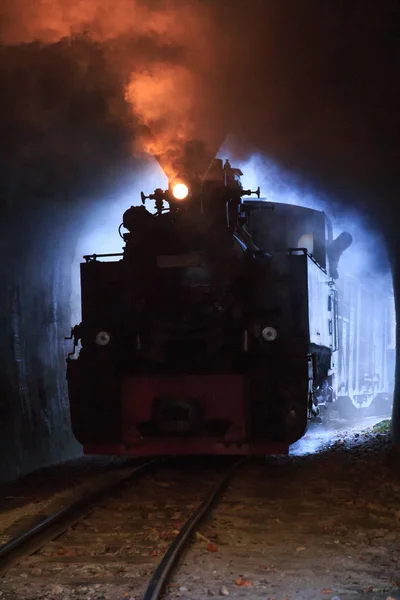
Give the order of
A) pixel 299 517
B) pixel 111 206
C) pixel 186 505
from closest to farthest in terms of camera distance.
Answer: pixel 299 517
pixel 186 505
pixel 111 206

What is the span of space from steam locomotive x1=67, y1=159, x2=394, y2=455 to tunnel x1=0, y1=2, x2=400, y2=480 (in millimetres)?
1854

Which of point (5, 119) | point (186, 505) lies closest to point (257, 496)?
point (186, 505)

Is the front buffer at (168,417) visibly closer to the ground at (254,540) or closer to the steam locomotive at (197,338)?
the steam locomotive at (197,338)

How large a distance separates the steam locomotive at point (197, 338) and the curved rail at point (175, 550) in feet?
3.47

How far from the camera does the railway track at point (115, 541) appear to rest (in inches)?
178

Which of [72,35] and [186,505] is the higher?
[72,35]

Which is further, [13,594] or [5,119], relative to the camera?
[5,119]

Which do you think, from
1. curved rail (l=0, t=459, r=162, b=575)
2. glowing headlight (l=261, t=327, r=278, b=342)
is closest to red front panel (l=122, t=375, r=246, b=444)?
glowing headlight (l=261, t=327, r=278, b=342)

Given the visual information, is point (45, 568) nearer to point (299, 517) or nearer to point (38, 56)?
point (299, 517)

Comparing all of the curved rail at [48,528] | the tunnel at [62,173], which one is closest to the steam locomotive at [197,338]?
the curved rail at [48,528]

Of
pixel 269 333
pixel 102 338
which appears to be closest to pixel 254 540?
pixel 269 333

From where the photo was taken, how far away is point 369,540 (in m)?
5.50

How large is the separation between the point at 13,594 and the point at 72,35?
7.18 m

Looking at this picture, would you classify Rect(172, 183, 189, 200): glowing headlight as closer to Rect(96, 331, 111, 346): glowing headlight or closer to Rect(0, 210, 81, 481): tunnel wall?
Rect(96, 331, 111, 346): glowing headlight
